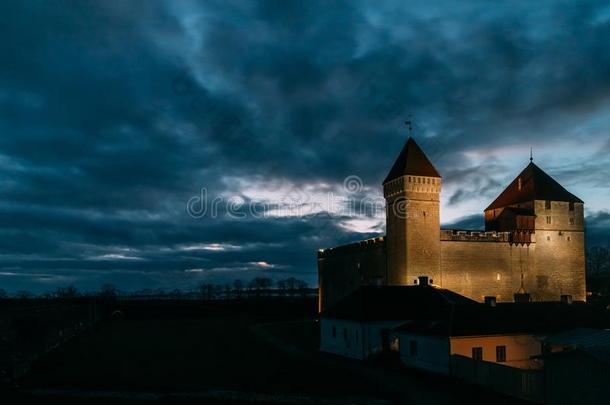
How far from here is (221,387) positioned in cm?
2827

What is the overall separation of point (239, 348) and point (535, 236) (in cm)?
2994

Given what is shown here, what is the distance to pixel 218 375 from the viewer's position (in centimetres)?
3175

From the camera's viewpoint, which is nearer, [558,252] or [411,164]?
[411,164]

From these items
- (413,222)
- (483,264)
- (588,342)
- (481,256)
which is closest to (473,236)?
(481,256)

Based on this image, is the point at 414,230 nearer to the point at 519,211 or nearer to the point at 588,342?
the point at 519,211

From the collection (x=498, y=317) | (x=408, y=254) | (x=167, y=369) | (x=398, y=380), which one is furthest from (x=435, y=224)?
(x=167, y=369)

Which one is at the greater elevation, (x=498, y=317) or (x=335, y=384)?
(x=498, y=317)

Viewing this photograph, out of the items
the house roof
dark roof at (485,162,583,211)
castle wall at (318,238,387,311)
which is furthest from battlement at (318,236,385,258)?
the house roof

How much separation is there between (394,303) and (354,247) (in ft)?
68.3

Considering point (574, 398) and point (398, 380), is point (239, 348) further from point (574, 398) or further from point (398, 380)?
point (574, 398)

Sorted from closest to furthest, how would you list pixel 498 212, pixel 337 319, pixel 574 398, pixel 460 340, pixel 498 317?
pixel 574 398, pixel 460 340, pixel 498 317, pixel 337 319, pixel 498 212

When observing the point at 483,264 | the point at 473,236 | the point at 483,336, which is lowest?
the point at 483,336

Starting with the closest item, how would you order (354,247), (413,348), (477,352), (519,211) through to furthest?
1. (477,352)
2. (413,348)
3. (519,211)
4. (354,247)

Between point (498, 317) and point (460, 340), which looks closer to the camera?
point (460, 340)
